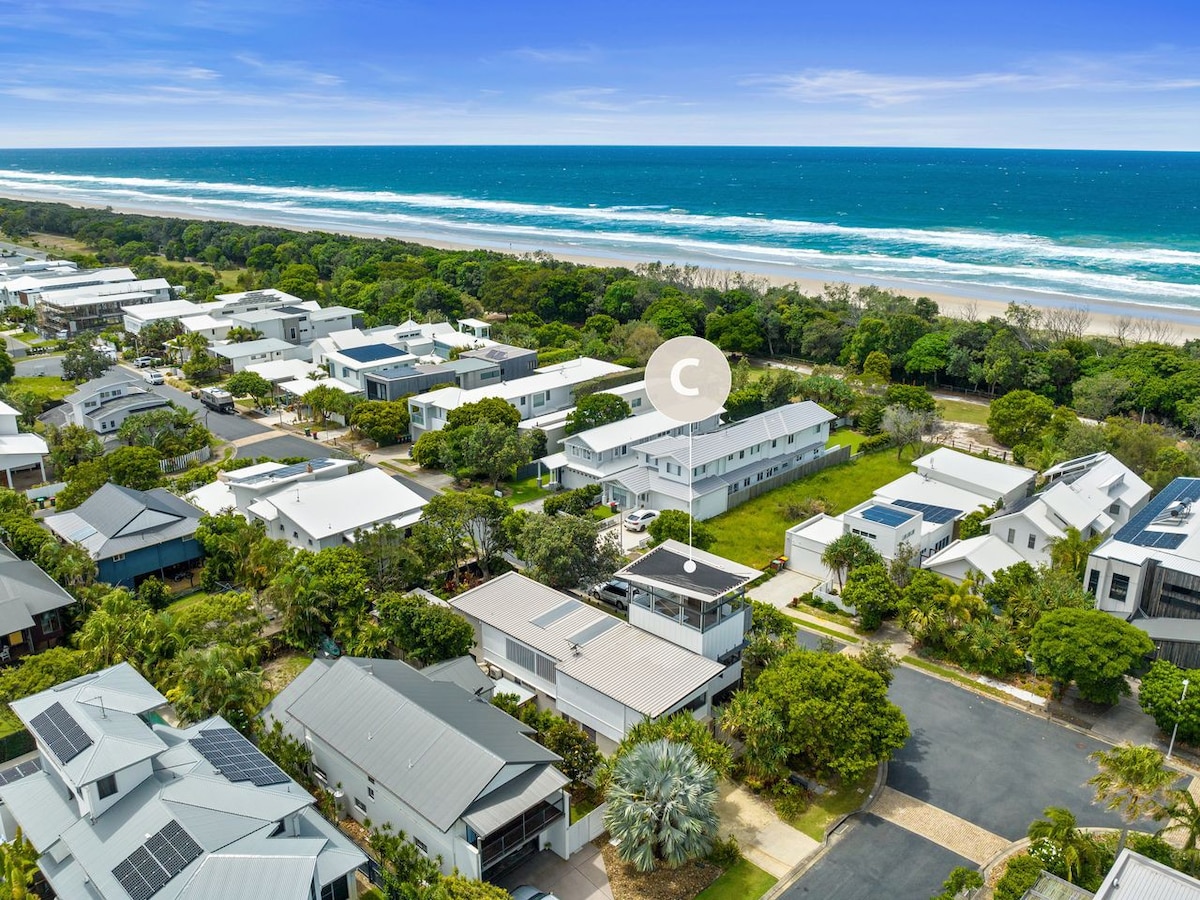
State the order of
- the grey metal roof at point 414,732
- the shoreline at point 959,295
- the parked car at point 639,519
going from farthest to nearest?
1. the shoreline at point 959,295
2. the parked car at point 639,519
3. the grey metal roof at point 414,732

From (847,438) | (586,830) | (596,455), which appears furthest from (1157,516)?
(586,830)

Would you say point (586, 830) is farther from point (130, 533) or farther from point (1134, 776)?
point (130, 533)

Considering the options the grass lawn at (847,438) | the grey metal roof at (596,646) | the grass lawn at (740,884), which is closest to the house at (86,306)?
the grass lawn at (847,438)

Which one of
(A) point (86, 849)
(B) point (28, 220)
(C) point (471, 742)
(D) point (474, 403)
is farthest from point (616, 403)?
(B) point (28, 220)

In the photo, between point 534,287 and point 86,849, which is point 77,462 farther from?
→ point 534,287

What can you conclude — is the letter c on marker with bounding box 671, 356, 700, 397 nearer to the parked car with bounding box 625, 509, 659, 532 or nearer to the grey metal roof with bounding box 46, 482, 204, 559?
the parked car with bounding box 625, 509, 659, 532

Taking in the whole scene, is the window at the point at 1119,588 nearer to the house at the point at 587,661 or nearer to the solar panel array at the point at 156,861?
the house at the point at 587,661

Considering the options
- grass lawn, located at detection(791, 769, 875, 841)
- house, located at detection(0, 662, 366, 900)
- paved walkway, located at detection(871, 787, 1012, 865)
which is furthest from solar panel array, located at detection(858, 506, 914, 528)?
house, located at detection(0, 662, 366, 900)

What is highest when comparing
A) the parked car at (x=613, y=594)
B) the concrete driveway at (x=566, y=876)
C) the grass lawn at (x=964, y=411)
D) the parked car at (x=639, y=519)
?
the grass lawn at (x=964, y=411)
